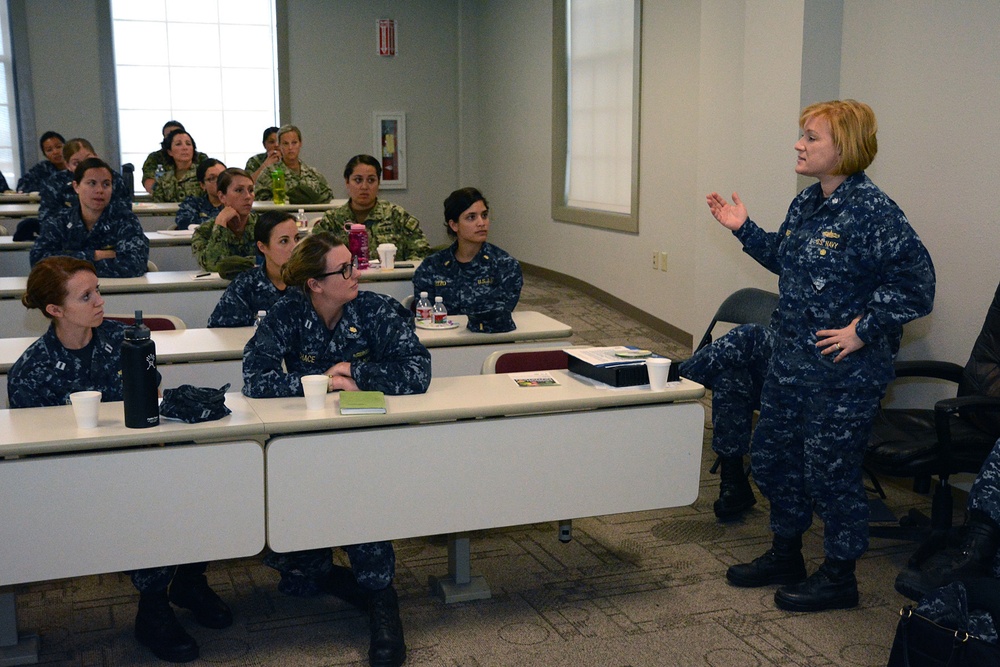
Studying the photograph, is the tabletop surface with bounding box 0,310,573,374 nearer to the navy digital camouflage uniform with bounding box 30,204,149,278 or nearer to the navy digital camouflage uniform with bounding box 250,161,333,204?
the navy digital camouflage uniform with bounding box 30,204,149,278

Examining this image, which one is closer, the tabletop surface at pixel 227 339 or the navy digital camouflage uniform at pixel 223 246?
the tabletop surface at pixel 227 339

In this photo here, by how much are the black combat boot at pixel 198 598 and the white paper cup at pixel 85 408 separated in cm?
68

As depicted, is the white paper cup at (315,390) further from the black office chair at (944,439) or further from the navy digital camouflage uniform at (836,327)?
the black office chair at (944,439)

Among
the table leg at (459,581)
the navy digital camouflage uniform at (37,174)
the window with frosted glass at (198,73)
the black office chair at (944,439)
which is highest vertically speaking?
the window with frosted glass at (198,73)

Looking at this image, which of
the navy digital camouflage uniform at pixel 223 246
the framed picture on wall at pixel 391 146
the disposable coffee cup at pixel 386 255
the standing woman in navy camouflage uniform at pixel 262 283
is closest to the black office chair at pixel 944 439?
the standing woman in navy camouflage uniform at pixel 262 283

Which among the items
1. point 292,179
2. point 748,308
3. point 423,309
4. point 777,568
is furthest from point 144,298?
point 292,179

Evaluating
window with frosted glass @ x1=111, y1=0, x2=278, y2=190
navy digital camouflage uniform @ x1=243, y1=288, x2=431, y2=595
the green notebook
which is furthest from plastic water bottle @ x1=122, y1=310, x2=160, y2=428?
window with frosted glass @ x1=111, y1=0, x2=278, y2=190

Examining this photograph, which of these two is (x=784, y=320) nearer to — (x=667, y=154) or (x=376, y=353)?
(x=376, y=353)

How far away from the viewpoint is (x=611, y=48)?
8.09m

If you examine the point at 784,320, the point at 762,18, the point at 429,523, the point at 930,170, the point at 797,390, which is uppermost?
the point at 762,18

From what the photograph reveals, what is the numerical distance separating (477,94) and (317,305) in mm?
8745

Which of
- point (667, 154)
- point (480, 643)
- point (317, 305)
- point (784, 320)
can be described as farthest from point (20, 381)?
point (667, 154)

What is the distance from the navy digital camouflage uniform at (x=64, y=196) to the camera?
18.5 ft

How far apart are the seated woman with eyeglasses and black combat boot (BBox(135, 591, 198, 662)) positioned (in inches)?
186
